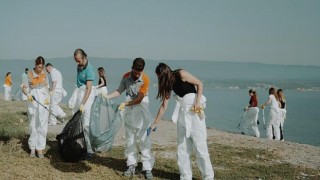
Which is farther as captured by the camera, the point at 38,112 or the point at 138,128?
the point at 38,112

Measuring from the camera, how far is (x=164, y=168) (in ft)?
27.1

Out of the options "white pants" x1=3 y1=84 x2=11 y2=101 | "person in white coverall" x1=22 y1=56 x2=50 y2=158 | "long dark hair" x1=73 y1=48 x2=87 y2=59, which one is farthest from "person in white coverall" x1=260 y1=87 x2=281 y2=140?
"white pants" x1=3 y1=84 x2=11 y2=101

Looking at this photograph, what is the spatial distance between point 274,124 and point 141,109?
353 inches

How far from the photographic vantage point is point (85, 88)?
7965 millimetres

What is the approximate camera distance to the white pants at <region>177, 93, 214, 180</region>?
6652 millimetres

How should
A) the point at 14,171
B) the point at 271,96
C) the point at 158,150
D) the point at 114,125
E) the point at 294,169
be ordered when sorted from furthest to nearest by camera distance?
the point at 271,96, the point at 158,150, the point at 294,169, the point at 114,125, the point at 14,171

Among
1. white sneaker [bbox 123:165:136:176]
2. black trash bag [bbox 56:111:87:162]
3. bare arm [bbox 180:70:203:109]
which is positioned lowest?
white sneaker [bbox 123:165:136:176]

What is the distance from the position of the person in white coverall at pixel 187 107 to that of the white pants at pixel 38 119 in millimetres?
2691

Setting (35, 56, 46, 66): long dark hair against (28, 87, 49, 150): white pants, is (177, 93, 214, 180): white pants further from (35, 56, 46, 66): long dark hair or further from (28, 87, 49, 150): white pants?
(35, 56, 46, 66): long dark hair

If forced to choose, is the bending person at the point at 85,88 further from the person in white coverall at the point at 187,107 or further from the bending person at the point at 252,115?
the bending person at the point at 252,115

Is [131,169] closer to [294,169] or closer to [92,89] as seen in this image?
[92,89]

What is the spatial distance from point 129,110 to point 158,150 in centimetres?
307

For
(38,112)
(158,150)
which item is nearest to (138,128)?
(38,112)

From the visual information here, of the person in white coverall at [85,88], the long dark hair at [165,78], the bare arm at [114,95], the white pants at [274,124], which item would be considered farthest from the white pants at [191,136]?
the white pants at [274,124]
